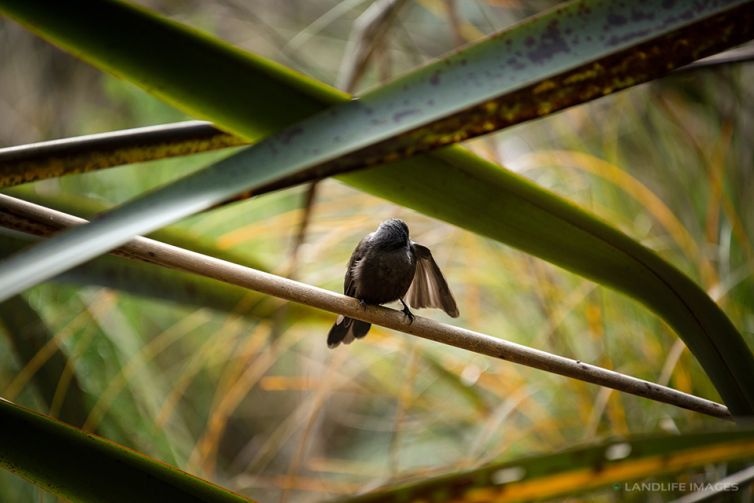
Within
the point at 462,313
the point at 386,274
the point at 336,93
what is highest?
the point at 462,313

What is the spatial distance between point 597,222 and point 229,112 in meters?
0.46

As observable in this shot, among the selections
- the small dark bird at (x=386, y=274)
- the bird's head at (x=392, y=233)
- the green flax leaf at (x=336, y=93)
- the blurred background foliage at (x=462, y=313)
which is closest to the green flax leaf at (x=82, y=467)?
the green flax leaf at (x=336, y=93)

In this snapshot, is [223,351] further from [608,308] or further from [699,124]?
[699,124]

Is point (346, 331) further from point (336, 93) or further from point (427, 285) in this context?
point (336, 93)

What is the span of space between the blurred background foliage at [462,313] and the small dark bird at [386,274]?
10 centimetres

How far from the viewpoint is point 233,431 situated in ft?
12.5

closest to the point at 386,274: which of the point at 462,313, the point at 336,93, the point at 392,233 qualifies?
the point at 392,233

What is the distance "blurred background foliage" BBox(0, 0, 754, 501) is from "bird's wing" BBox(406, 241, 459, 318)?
0.46 ft

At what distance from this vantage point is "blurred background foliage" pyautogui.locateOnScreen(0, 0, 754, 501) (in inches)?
68.6

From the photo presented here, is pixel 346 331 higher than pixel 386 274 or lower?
lower

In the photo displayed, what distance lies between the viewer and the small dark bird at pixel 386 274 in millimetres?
1866

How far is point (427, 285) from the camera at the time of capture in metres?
2.01

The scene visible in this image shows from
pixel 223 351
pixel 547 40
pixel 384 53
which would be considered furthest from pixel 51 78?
pixel 547 40

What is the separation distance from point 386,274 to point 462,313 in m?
0.62
